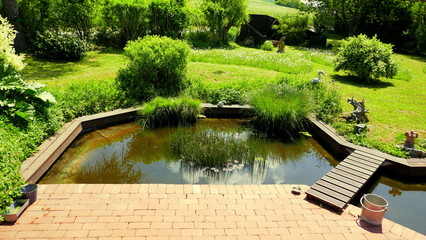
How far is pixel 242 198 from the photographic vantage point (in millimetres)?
5371

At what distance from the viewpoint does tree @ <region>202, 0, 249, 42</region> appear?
19.5m

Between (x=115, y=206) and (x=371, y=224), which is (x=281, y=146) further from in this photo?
(x=115, y=206)

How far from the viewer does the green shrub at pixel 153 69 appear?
9.71 m

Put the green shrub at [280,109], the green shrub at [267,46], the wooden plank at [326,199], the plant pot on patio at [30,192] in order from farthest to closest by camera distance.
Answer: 1. the green shrub at [267,46]
2. the green shrub at [280,109]
3. the wooden plank at [326,199]
4. the plant pot on patio at [30,192]

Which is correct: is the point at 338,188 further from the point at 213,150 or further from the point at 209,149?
the point at 209,149

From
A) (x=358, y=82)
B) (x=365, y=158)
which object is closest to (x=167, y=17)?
(x=358, y=82)

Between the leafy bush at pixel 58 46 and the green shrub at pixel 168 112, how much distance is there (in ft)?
20.2

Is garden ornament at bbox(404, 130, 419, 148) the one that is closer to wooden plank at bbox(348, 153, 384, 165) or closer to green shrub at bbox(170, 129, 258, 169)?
wooden plank at bbox(348, 153, 384, 165)

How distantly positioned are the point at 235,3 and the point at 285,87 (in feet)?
41.0

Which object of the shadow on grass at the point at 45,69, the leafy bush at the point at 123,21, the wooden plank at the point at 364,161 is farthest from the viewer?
the leafy bush at the point at 123,21

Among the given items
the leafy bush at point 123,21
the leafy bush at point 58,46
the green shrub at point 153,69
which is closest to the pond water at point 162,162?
the green shrub at point 153,69

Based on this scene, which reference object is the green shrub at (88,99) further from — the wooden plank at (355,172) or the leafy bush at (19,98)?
the wooden plank at (355,172)

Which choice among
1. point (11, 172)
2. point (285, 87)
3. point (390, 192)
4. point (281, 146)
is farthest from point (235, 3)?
point (11, 172)

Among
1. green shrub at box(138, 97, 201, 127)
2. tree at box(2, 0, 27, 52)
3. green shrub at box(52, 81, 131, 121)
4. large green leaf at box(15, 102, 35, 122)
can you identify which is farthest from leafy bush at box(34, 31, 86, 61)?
large green leaf at box(15, 102, 35, 122)
